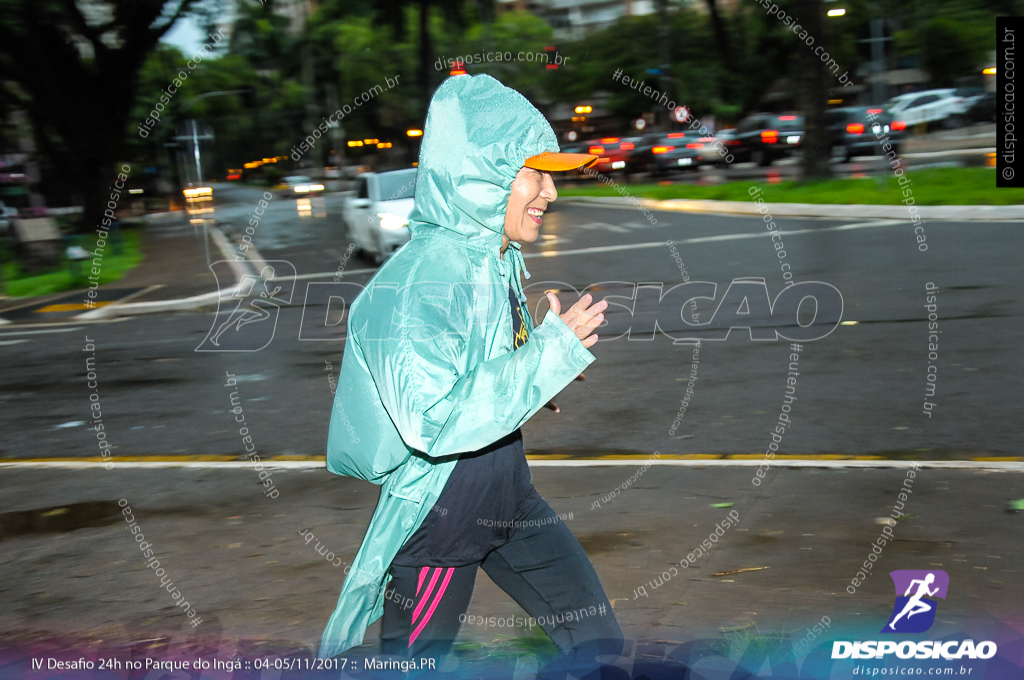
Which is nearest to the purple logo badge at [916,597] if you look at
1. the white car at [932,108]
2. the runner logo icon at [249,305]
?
the runner logo icon at [249,305]

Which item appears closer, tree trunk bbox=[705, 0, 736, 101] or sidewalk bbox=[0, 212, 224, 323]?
sidewalk bbox=[0, 212, 224, 323]

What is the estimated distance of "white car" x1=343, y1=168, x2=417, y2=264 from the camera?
56.5ft

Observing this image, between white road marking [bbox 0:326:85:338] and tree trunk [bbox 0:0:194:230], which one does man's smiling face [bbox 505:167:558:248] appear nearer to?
white road marking [bbox 0:326:85:338]

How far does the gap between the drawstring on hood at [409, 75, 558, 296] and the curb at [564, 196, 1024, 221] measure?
51.1 ft

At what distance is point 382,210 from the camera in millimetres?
17438

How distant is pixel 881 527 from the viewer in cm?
480

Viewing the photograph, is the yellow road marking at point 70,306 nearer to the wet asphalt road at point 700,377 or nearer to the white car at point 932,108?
the wet asphalt road at point 700,377

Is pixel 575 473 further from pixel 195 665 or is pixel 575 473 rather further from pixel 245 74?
pixel 245 74

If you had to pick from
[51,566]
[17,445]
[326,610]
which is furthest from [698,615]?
[17,445]

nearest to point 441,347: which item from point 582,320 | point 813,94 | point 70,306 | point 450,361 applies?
point 450,361

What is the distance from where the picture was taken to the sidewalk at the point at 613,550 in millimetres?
4105

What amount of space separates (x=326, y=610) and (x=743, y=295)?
8463mm

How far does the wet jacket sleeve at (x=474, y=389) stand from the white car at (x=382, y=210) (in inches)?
574

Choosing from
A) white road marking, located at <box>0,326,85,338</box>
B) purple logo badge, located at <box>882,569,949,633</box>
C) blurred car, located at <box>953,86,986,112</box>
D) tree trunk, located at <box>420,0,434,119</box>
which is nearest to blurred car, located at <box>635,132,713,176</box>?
tree trunk, located at <box>420,0,434,119</box>
